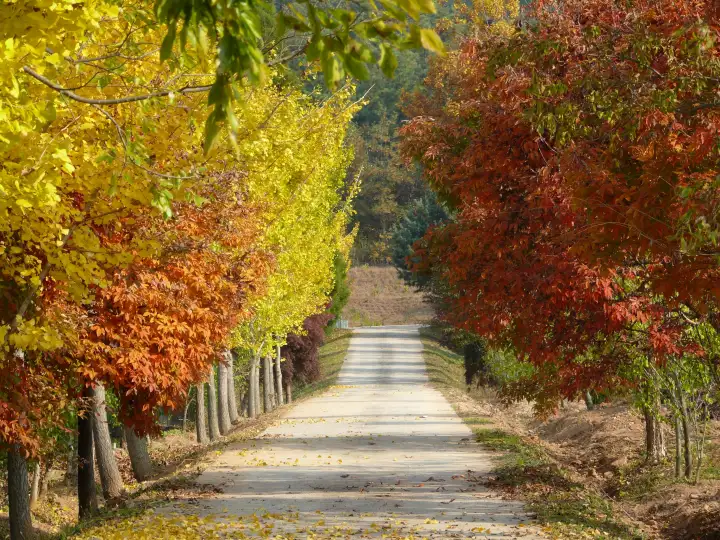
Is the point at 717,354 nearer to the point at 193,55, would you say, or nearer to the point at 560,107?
the point at 560,107

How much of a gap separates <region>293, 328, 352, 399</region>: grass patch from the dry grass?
34.8ft

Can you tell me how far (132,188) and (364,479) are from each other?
6.87m

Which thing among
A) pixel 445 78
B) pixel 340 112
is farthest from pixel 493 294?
pixel 445 78

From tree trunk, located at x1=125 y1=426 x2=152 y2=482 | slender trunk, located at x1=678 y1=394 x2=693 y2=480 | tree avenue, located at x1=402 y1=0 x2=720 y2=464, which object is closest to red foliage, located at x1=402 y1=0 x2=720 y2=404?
tree avenue, located at x1=402 y1=0 x2=720 y2=464

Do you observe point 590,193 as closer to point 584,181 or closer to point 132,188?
point 584,181

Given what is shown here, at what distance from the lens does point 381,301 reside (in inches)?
3157

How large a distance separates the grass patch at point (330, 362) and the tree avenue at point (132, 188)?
67.3 ft

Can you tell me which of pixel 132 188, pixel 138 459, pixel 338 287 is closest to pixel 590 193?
pixel 132 188

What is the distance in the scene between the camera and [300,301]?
27.2 m

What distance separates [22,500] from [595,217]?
27.7 ft

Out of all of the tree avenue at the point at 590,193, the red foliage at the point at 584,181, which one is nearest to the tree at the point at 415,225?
the tree avenue at the point at 590,193

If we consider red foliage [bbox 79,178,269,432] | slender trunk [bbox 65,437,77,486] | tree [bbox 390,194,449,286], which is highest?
tree [bbox 390,194,449,286]

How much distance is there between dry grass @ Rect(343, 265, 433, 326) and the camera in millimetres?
77875

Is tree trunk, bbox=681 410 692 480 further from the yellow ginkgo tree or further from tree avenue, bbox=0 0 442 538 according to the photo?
the yellow ginkgo tree
